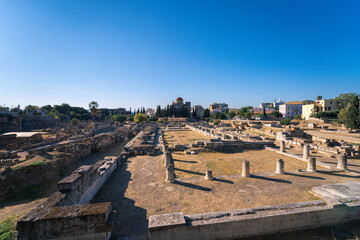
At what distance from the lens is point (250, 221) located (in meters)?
4.09

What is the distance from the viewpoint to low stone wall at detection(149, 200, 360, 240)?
3775 mm

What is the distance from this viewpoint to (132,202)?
6.04 metres

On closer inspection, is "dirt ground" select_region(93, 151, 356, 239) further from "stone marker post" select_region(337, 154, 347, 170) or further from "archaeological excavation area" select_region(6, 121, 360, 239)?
"stone marker post" select_region(337, 154, 347, 170)

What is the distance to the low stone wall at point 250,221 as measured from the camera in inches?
149

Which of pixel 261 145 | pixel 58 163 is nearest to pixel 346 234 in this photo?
pixel 261 145

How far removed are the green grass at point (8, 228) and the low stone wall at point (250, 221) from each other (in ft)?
14.5

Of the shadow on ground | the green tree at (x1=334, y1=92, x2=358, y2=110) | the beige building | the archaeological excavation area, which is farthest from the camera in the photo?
the beige building

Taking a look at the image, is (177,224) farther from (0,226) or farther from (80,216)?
(0,226)

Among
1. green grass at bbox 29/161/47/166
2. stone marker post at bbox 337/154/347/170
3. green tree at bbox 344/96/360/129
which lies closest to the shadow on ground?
green grass at bbox 29/161/47/166

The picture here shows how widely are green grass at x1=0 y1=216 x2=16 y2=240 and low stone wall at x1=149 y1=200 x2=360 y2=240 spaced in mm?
4427

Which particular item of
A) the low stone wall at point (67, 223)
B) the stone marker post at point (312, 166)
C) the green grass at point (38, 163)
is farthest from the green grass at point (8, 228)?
the stone marker post at point (312, 166)

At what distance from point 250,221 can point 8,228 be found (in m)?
7.37

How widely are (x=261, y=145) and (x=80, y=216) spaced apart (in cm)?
1622

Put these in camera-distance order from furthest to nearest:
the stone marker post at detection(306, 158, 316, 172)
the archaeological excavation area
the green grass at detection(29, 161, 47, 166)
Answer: the green grass at detection(29, 161, 47, 166) → the stone marker post at detection(306, 158, 316, 172) → the archaeological excavation area
